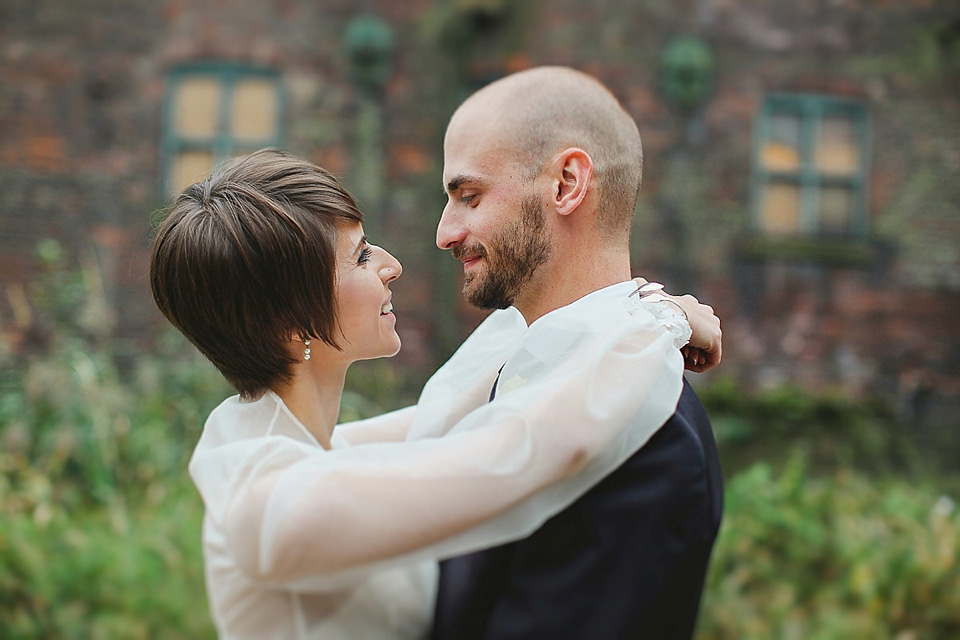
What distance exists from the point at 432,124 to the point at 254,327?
21.3 ft

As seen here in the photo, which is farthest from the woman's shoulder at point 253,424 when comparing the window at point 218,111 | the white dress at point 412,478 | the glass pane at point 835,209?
the glass pane at point 835,209

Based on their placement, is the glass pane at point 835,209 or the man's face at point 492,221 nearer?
the man's face at point 492,221

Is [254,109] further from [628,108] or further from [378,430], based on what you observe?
[378,430]

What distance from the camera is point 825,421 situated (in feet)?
27.3

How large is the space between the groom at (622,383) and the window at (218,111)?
6347 mm

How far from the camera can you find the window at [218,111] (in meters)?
8.38

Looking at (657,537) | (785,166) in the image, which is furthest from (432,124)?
(657,537)

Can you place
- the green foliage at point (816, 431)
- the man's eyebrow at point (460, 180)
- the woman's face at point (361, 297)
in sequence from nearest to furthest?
the woman's face at point (361, 297)
the man's eyebrow at point (460, 180)
the green foliage at point (816, 431)

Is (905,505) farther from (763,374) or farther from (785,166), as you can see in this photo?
(785,166)

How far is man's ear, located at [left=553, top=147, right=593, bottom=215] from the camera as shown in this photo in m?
2.31

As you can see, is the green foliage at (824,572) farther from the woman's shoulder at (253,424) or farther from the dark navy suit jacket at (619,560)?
the woman's shoulder at (253,424)

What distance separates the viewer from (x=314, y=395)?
231 centimetres

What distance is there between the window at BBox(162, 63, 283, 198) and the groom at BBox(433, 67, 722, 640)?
635cm

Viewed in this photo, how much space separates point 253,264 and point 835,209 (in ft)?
25.9
